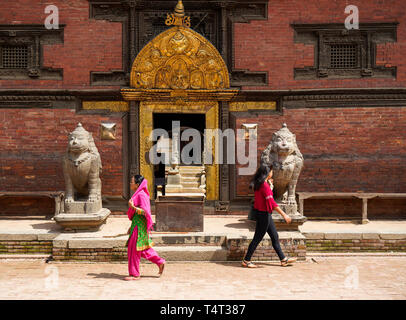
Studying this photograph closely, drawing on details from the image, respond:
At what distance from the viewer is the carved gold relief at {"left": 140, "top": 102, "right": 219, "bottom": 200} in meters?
11.6

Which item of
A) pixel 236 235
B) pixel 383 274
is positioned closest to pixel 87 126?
pixel 236 235

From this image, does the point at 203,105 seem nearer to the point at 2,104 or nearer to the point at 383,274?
the point at 2,104

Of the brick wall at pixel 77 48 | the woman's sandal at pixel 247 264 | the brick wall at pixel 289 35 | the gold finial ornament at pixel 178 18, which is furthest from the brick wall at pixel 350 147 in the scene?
the brick wall at pixel 77 48

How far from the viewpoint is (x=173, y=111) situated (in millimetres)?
11727

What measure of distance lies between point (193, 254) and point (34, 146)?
5.46 m

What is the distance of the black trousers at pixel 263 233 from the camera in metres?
7.85

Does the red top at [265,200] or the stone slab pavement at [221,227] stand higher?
the red top at [265,200]

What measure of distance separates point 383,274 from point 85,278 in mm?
4756

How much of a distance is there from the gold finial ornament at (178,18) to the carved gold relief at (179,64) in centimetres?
12

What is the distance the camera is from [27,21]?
37.9ft

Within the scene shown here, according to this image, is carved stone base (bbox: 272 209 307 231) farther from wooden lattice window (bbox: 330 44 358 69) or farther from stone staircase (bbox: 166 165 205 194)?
wooden lattice window (bbox: 330 44 358 69)

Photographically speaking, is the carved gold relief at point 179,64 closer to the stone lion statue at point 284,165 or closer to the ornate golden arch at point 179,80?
the ornate golden arch at point 179,80

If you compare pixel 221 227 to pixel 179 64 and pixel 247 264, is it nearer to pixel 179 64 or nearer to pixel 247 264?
pixel 247 264

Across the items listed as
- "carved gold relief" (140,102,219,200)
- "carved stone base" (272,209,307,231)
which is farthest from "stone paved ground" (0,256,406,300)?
"carved gold relief" (140,102,219,200)
